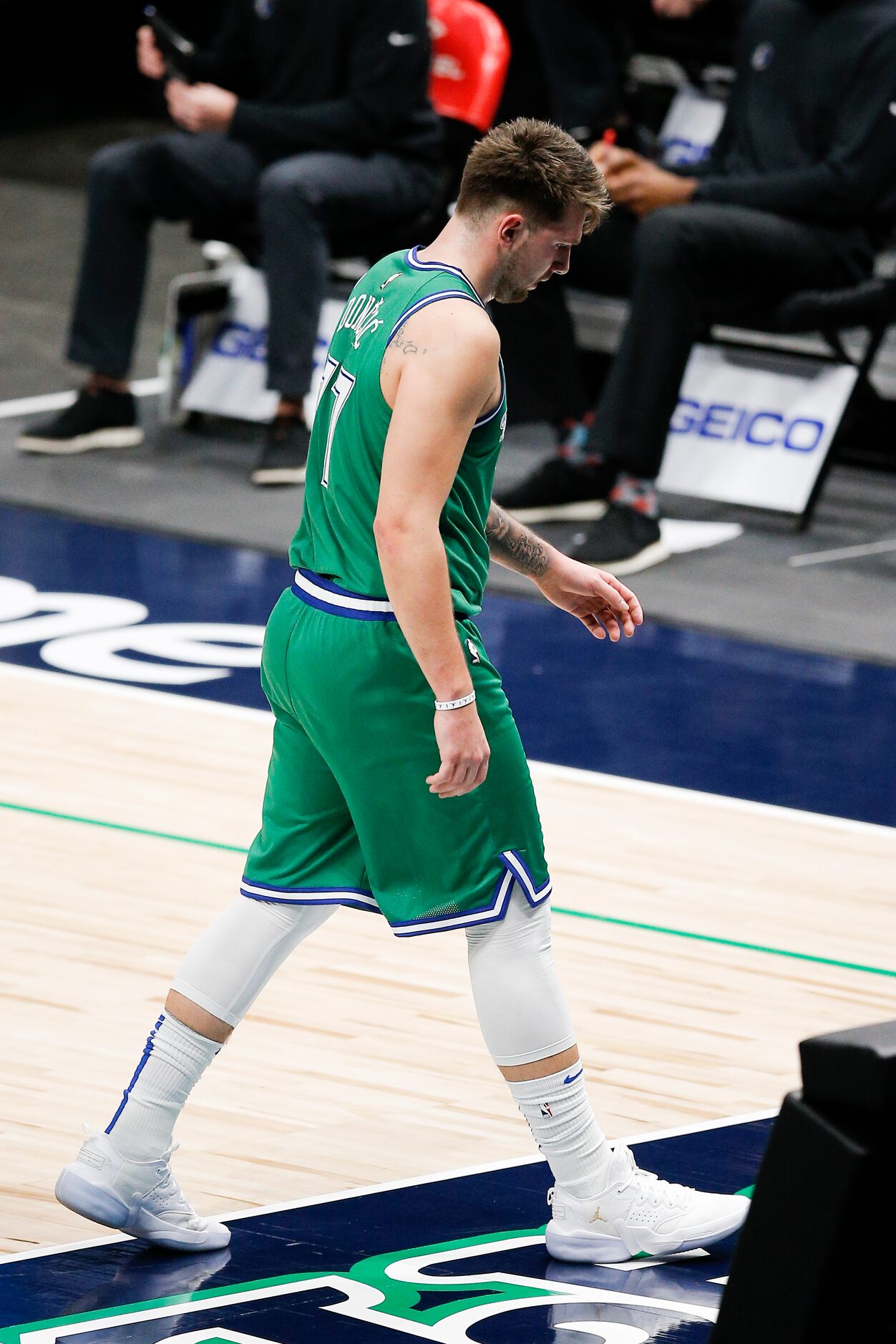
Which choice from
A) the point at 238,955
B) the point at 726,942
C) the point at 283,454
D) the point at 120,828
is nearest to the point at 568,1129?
the point at 238,955

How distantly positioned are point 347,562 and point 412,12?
4.99 meters

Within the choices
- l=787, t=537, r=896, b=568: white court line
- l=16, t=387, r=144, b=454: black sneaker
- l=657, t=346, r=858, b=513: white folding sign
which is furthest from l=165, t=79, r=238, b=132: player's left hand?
l=787, t=537, r=896, b=568: white court line

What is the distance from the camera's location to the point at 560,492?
6977 mm

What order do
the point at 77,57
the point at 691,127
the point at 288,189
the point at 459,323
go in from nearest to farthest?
1. the point at 459,323
2. the point at 288,189
3. the point at 691,127
4. the point at 77,57

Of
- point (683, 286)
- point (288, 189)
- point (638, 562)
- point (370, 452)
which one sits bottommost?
point (638, 562)

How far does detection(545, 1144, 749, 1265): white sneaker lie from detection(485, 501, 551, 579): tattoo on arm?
2.48ft

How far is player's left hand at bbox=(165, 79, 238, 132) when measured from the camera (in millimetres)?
7297

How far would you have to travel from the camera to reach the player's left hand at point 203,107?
7297 millimetres

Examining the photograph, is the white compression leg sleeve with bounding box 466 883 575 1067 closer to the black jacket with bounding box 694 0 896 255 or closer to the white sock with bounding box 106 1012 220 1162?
the white sock with bounding box 106 1012 220 1162

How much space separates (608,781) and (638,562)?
178cm

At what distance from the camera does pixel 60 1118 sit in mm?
3076

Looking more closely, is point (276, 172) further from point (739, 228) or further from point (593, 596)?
point (593, 596)

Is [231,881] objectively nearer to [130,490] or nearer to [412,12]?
[130,490]

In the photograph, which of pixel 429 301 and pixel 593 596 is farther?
pixel 593 596
